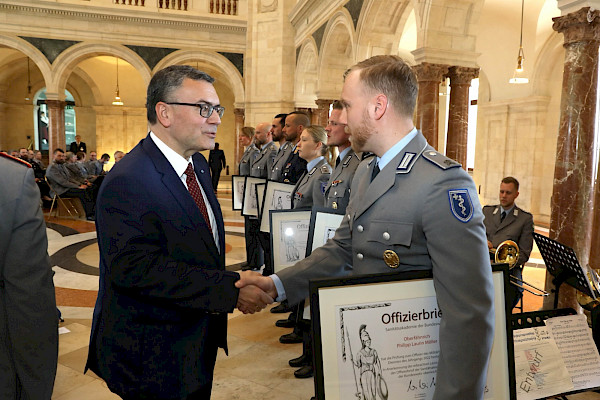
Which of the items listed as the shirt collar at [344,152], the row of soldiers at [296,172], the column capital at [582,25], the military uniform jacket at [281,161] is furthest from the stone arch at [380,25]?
the shirt collar at [344,152]

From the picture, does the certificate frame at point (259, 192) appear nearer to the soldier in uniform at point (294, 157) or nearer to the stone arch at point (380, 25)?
the soldier in uniform at point (294, 157)

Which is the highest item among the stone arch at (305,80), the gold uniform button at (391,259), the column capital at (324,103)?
the stone arch at (305,80)

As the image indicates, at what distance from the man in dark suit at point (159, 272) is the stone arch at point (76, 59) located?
54.6 ft

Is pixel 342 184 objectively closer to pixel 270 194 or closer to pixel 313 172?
pixel 313 172

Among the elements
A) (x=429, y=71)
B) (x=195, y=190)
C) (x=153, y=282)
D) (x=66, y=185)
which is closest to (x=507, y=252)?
(x=195, y=190)

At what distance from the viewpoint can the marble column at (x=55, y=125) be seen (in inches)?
648

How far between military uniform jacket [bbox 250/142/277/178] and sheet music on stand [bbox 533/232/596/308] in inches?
152

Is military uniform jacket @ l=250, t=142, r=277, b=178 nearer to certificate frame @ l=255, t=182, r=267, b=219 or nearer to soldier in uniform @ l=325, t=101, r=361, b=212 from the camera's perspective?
certificate frame @ l=255, t=182, r=267, b=219

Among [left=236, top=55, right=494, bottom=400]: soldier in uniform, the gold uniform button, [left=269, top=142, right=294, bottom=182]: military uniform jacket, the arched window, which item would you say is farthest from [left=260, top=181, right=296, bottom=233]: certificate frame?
the arched window

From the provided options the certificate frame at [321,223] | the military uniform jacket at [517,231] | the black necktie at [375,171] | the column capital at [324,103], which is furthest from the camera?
the column capital at [324,103]

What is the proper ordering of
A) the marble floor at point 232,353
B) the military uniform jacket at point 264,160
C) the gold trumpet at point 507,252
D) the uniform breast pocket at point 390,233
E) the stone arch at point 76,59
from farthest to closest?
the stone arch at point 76,59 < the military uniform jacket at point 264,160 < the gold trumpet at point 507,252 < the marble floor at point 232,353 < the uniform breast pocket at point 390,233

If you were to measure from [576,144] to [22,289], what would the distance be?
4934 mm

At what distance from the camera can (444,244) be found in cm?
137

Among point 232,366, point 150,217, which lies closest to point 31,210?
point 150,217
